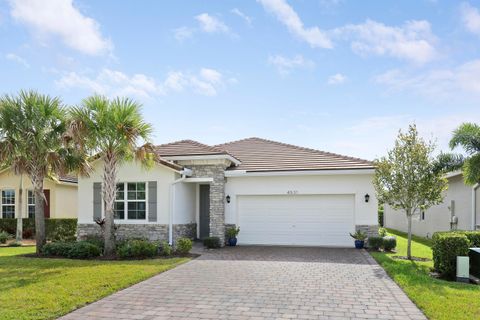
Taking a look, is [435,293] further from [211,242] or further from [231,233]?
[231,233]

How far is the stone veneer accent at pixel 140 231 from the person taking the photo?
56.1 feet

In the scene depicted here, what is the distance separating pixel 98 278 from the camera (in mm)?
9953

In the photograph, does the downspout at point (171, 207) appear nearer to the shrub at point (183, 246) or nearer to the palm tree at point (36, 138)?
the shrub at point (183, 246)

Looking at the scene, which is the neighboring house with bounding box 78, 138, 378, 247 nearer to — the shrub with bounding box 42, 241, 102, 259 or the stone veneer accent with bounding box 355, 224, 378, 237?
the stone veneer accent with bounding box 355, 224, 378, 237

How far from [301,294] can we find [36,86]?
12136 millimetres

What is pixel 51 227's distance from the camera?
22391 millimetres

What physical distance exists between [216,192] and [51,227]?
35.4 ft

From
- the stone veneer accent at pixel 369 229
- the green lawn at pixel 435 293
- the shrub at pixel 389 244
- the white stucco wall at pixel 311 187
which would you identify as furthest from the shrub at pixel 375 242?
the green lawn at pixel 435 293

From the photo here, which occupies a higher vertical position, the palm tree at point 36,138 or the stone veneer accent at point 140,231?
the palm tree at point 36,138

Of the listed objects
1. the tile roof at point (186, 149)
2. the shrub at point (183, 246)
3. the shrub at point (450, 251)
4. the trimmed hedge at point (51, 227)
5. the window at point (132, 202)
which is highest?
the tile roof at point (186, 149)

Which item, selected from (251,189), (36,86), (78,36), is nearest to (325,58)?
(251,189)

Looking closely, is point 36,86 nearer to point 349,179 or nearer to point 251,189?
point 251,189

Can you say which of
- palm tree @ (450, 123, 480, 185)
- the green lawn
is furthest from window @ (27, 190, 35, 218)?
palm tree @ (450, 123, 480, 185)

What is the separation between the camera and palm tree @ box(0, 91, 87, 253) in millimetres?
14602
